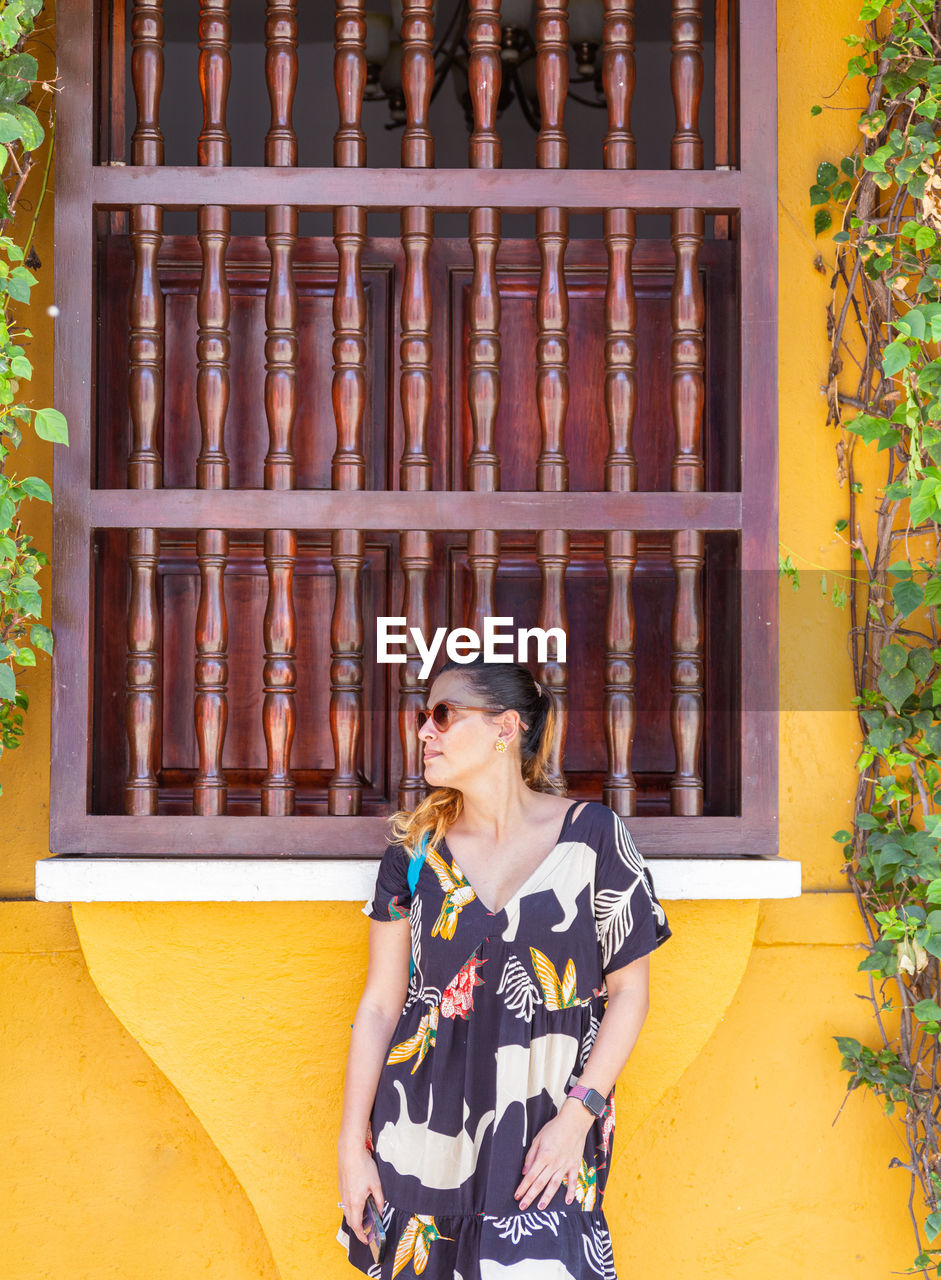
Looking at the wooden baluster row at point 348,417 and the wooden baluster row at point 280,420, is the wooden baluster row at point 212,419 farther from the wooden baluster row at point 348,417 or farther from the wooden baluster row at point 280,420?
the wooden baluster row at point 348,417

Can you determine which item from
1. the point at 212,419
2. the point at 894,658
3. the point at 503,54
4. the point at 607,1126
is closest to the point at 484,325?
the point at 212,419

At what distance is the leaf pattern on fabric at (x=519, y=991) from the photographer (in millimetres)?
1848

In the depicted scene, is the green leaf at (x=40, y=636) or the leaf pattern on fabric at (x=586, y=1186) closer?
the leaf pattern on fabric at (x=586, y=1186)

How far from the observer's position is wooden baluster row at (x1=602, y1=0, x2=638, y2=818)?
224cm

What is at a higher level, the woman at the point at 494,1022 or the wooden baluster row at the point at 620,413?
the wooden baluster row at the point at 620,413

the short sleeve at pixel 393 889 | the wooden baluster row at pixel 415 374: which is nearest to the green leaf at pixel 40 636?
the wooden baluster row at pixel 415 374

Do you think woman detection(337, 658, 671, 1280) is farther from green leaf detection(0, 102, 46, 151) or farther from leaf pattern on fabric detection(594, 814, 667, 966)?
green leaf detection(0, 102, 46, 151)

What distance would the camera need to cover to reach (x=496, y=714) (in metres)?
1.95

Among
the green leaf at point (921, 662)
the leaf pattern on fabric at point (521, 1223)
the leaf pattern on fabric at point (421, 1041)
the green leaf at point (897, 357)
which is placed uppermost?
the green leaf at point (897, 357)

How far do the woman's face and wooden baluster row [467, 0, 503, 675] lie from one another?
0.32 m

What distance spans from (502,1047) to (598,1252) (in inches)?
14.1

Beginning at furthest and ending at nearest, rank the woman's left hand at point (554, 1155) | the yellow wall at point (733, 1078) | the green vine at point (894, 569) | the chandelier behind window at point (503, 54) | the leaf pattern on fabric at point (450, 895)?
the chandelier behind window at point (503, 54) < the yellow wall at point (733, 1078) < the green vine at point (894, 569) < the leaf pattern on fabric at point (450, 895) < the woman's left hand at point (554, 1155)

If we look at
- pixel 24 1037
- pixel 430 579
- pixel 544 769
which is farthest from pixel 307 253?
pixel 24 1037

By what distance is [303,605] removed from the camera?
2553mm
